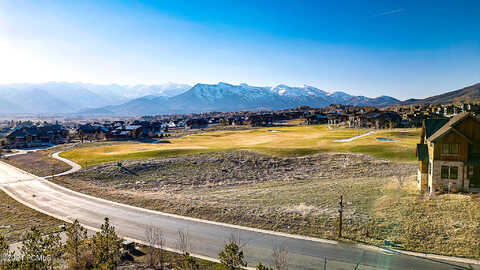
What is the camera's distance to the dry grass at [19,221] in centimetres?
2370

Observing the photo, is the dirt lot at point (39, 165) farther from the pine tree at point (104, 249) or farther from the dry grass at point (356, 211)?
the pine tree at point (104, 249)

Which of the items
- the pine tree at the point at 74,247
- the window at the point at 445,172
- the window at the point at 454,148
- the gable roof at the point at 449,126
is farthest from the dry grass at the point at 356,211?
the pine tree at the point at 74,247

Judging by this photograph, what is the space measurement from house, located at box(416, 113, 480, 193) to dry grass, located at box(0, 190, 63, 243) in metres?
35.4

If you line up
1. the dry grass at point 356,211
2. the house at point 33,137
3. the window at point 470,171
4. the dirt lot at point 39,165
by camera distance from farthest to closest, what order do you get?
the house at point 33,137
the dirt lot at point 39,165
the window at point 470,171
the dry grass at point 356,211

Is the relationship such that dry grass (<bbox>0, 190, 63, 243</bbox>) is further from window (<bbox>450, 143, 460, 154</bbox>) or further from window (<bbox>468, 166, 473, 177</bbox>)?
window (<bbox>468, 166, 473, 177</bbox>)

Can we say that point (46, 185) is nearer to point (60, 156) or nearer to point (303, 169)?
point (60, 156)

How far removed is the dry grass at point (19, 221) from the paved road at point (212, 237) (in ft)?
3.59

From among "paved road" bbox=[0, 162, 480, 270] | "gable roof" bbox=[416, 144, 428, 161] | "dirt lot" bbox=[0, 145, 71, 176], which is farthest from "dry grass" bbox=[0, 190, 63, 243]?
"gable roof" bbox=[416, 144, 428, 161]

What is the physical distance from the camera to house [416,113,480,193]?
1070 inches

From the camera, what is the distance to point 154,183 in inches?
1690

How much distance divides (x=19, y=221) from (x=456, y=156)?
41.6 m

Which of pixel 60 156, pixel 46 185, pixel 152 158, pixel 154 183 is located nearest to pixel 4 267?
pixel 154 183

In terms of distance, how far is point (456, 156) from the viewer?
2756cm

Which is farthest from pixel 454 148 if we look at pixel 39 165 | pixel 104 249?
pixel 39 165
